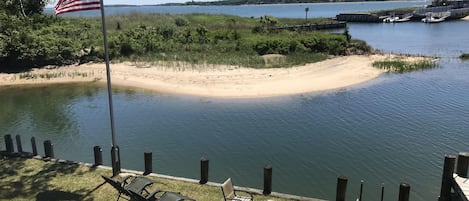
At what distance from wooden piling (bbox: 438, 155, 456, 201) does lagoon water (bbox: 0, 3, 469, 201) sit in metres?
2.34

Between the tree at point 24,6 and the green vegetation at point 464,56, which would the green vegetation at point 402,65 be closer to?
the green vegetation at point 464,56

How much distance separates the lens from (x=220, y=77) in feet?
107

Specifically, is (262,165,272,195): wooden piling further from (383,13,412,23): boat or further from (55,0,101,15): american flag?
(383,13,412,23): boat

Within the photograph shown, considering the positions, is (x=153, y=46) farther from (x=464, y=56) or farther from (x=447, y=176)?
(x=447, y=176)

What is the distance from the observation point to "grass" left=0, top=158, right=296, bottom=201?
11445 mm

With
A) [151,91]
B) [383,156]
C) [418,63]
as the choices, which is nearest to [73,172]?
[383,156]

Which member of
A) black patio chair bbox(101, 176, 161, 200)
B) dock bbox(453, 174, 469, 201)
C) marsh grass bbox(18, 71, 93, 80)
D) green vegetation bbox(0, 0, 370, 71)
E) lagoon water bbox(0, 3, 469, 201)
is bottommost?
lagoon water bbox(0, 3, 469, 201)

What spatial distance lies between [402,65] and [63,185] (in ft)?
108

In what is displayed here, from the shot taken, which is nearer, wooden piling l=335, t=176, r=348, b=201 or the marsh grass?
wooden piling l=335, t=176, r=348, b=201

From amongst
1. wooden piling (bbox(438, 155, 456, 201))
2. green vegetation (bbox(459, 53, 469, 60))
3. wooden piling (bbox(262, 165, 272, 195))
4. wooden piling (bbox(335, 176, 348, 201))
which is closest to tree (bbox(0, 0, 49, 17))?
wooden piling (bbox(262, 165, 272, 195))

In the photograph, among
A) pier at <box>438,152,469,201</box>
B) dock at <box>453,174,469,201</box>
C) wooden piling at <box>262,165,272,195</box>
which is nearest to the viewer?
dock at <box>453,174,469,201</box>

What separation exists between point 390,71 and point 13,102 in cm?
2960

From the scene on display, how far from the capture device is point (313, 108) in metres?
25.3

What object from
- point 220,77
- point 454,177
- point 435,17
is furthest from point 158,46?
point 435,17
